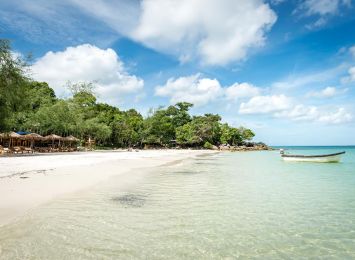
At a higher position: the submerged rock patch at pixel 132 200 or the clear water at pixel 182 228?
the submerged rock patch at pixel 132 200

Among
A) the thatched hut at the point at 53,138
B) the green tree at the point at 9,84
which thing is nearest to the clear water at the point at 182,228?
the green tree at the point at 9,84

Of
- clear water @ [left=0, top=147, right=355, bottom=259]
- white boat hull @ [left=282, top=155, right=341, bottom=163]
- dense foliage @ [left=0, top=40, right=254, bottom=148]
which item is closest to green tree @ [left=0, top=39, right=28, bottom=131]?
dense foliage @ [left=0, top=40, right=254, bottom=148]

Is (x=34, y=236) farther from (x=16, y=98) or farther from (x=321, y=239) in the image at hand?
(x=16, y=98)

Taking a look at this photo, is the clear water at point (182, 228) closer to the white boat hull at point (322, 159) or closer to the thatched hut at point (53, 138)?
the white boat hull at point (322, 159)

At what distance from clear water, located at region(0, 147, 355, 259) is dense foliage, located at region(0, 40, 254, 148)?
1954 centimetres

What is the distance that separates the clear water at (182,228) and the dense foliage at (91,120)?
769 inches

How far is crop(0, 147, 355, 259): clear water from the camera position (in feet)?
14.6

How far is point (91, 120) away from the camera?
163 feet

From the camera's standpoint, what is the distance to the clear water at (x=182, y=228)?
4441 mm

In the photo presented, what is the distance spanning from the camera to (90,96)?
58.5 m

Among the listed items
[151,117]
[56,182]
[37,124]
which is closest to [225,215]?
[56,182]

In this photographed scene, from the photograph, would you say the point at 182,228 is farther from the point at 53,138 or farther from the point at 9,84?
the point at 53,138

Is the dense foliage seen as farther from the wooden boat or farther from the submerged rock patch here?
the wooden boat

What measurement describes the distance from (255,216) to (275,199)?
252cm
